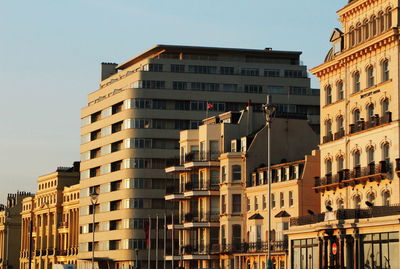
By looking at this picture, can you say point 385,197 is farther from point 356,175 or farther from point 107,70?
point 107,70

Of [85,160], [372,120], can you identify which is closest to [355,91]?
[372,120]

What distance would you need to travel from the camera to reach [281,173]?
108938 mm

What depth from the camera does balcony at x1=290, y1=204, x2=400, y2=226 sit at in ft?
251

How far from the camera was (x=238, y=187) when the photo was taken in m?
117

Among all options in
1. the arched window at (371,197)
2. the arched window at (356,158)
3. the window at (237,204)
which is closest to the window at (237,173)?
the window at (237,204)

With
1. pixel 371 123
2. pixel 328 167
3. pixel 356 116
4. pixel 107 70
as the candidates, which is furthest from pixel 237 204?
pixel 107 70

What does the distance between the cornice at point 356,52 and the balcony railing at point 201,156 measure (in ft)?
88.0

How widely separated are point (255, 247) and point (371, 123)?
28.4 metres

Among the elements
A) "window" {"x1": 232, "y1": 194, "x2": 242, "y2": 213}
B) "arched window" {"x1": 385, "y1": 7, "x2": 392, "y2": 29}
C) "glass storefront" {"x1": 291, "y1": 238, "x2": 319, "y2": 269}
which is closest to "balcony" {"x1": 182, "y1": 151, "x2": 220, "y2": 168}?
"window" {"x1": 232, "y1": 194, "x2": 242, "y2": 213}

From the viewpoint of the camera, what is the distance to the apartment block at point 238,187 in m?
106

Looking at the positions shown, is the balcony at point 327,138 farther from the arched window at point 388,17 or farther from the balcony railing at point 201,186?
the balcony railing at point 201,186

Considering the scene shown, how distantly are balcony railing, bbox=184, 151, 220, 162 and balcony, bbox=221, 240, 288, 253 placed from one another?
35.4 feet

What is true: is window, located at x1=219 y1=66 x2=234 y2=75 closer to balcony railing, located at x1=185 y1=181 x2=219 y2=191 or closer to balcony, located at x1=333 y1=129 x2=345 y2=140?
balcony railing, located at x1=185 y1=181 x2=219 y2=191

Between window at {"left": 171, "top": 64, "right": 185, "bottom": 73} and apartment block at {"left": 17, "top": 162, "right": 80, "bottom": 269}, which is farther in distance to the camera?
apartment block at {"left": 17, "top": 162, "right": 80, "bottom": 269}
